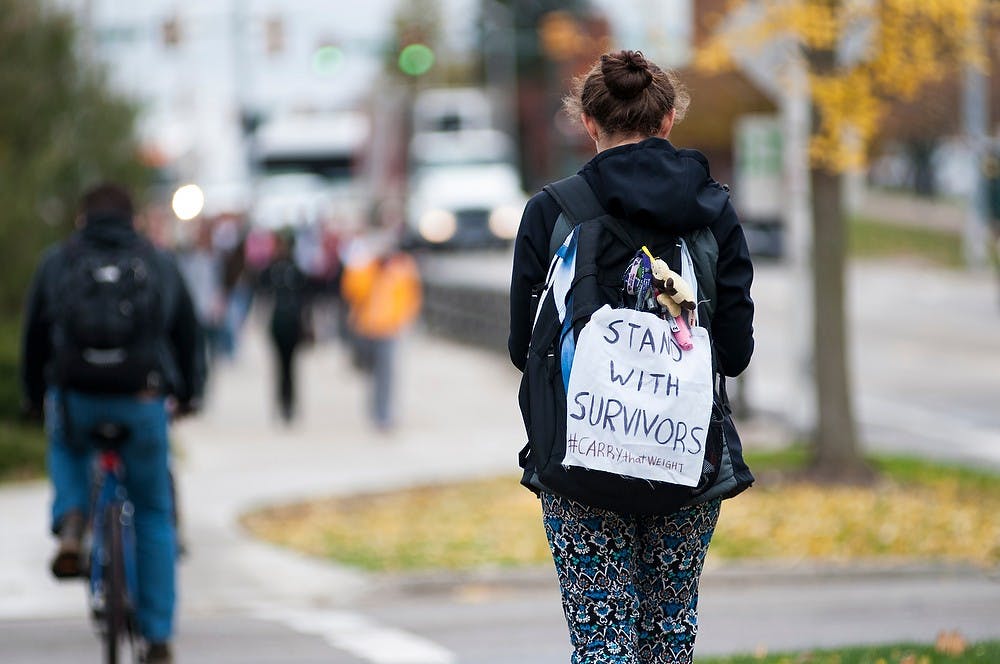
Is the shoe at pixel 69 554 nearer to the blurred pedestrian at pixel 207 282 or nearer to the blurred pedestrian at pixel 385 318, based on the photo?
the blurred pedestrian at pixel 385 318

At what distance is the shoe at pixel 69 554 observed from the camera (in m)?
6.66

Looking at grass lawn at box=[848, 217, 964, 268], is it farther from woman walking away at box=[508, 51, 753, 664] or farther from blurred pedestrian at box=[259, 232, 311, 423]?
woman walking away at box=[508, 51, 753, 664]

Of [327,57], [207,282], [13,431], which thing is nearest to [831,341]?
[13,431]

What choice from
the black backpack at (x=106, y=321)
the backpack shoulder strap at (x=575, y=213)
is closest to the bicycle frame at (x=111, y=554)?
the black backpack at (x=106, y=321)

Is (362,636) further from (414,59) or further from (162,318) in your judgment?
(414,59)

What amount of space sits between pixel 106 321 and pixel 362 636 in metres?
2.46

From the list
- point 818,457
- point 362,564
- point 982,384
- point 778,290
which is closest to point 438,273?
point 778,290

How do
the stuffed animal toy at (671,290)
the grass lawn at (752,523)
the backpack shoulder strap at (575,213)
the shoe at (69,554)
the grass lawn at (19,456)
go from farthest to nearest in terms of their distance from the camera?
1. the grass lawn at (19,456)
2. the grass lawn at (752,523)
3. the shoe at (69,554)
4. the backpack shoulder strap at (575,213)
5. the stuffed animal toy at (671,290)

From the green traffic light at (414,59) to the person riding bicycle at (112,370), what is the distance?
2207 cm

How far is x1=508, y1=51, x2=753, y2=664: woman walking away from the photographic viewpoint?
4094 millimetres

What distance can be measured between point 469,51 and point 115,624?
88.9 metres

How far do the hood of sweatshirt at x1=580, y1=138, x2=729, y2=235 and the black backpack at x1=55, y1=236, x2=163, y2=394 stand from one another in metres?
2.84

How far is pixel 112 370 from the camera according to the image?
6.62 m

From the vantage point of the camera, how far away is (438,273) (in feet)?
104
